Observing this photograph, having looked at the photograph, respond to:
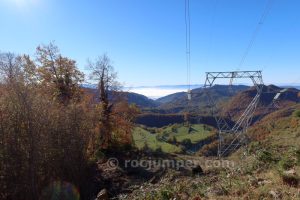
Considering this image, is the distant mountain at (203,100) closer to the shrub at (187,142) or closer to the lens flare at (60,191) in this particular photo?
the shrub at (187,142)

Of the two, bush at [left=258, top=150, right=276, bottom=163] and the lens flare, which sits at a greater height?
bush at [left=258, top=150, right=276, bottom=163]

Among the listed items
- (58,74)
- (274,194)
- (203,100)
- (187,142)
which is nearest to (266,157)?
(274,194)

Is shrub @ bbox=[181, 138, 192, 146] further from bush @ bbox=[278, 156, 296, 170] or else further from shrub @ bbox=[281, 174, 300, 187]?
shrub @ bbox=[281, 174, 300, 187]

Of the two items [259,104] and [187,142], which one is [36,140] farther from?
[259,104]

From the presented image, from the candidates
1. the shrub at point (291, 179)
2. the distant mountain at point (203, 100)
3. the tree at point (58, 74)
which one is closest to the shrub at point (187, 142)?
the distant mountain at point (203, 100)

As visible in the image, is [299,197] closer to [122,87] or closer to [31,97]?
[31,97]

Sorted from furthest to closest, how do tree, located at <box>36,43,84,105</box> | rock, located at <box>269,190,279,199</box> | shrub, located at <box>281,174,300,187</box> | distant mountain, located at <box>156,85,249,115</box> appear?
distant mountain, located at <box>156,85,249,115</box>
tree, located at <box>36,43,84,105</box>
shrub, located at <box>281,174,300,187</box>
rock, located at <box>269,190,279,199</box>

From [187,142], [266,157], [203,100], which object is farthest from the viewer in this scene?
[203,100]

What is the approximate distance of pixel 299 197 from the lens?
16.6 ft

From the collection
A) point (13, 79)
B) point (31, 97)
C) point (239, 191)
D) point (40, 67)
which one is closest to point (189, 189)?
point (239, 191)

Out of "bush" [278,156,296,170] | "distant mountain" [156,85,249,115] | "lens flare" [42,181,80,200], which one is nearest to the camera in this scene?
"bush" [278,156,296,170]

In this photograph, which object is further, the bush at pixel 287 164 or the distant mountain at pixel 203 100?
the distant mountain at pixel 203 100

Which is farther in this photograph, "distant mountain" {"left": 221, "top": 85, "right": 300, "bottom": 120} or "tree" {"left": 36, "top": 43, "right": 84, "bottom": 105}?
"distant mountain" {"left": 221, "top": 85, "right": 300, "bottom": 120}

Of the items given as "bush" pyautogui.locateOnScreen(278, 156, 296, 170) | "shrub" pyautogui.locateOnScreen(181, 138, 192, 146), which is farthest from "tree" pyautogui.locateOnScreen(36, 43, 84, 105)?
"shrub" pyautogui.locateOnScreen(181, 138, 192, 146)
